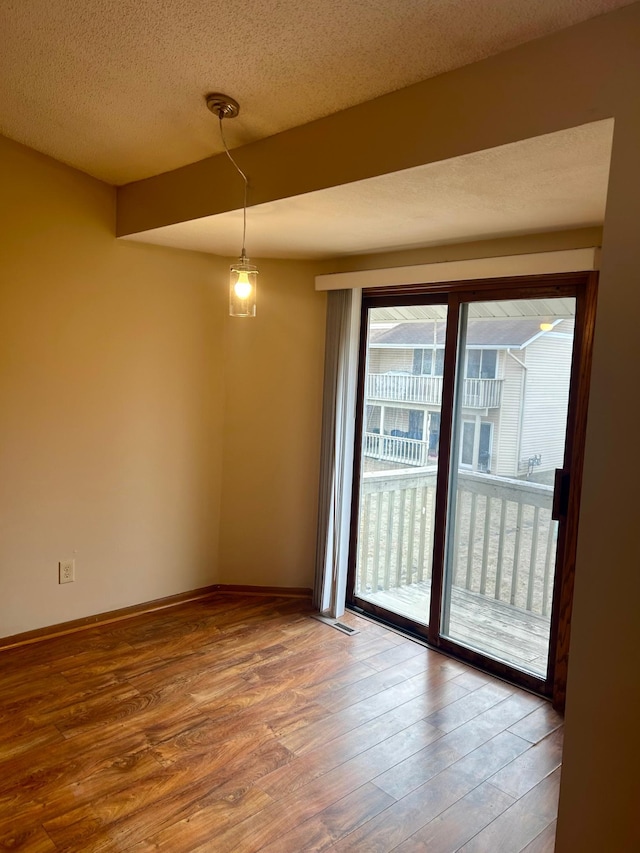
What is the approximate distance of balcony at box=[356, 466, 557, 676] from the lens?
301 centimetres

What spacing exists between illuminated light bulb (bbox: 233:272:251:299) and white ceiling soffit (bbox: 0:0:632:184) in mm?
575

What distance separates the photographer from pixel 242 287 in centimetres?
264

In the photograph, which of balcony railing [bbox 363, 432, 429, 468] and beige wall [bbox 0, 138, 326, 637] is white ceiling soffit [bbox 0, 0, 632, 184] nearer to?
beige wall [bbox 0, 138, 326, 637]

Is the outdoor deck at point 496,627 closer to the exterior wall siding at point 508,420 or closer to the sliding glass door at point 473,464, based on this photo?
the sliding glass door at point 473,464

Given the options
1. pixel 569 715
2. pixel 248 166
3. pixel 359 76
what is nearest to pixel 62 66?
pixel 248 166

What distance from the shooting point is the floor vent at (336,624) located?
11.6ft

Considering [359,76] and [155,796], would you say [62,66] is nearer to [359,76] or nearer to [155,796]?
[359,76]

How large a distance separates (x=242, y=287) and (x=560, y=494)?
70.5 inches

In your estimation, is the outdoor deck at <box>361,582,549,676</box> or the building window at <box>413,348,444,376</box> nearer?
the outdoor deck at <box>361,582,549,676</box>

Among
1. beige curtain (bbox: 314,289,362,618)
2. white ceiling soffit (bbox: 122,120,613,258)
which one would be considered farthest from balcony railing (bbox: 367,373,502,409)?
white ceiling soffit (bbox: 122,120,613,258)

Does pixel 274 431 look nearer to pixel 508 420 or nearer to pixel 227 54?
pixel 508 420

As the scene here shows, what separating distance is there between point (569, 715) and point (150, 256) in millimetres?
3184

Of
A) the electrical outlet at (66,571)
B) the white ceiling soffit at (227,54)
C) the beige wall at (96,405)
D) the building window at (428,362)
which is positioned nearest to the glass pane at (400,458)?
the building window at (428,362)

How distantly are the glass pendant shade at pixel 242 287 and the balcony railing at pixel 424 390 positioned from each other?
1.23 metres
